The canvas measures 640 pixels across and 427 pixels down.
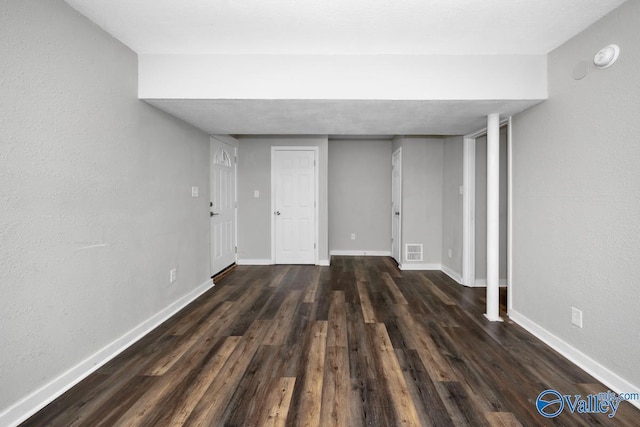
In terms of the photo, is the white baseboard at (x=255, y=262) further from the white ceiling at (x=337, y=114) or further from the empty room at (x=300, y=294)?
the white ceiling at (x=337, y=114)

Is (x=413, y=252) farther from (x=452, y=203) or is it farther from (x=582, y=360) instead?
(x=582, y=360)

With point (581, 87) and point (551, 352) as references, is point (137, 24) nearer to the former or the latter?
point (581, 87)

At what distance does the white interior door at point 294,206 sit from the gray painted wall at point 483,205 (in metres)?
2.44

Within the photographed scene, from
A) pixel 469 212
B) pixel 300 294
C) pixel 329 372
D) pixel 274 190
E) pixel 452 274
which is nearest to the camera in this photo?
pixel 329 372

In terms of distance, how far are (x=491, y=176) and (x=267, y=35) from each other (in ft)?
7.56

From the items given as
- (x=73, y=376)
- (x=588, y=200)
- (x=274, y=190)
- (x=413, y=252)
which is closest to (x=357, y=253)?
(x=413, y=252)

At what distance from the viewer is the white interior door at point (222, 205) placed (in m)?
3.99

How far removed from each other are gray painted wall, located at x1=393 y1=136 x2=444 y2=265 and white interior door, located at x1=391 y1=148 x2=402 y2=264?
110 mm

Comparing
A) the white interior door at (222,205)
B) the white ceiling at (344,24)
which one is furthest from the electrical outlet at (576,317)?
the white interior door at (222,205)

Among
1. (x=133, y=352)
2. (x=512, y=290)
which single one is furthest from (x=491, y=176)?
(x=133, y=352)

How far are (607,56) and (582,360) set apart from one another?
77.6 inches

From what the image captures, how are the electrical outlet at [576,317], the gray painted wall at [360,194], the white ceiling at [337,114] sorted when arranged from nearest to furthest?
the electrical outlet at [576,317] < the white ceiling at [337,114] < the gray painted wall at [360,194]

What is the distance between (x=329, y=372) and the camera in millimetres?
1847

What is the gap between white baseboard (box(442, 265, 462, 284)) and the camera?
3.86 metres
